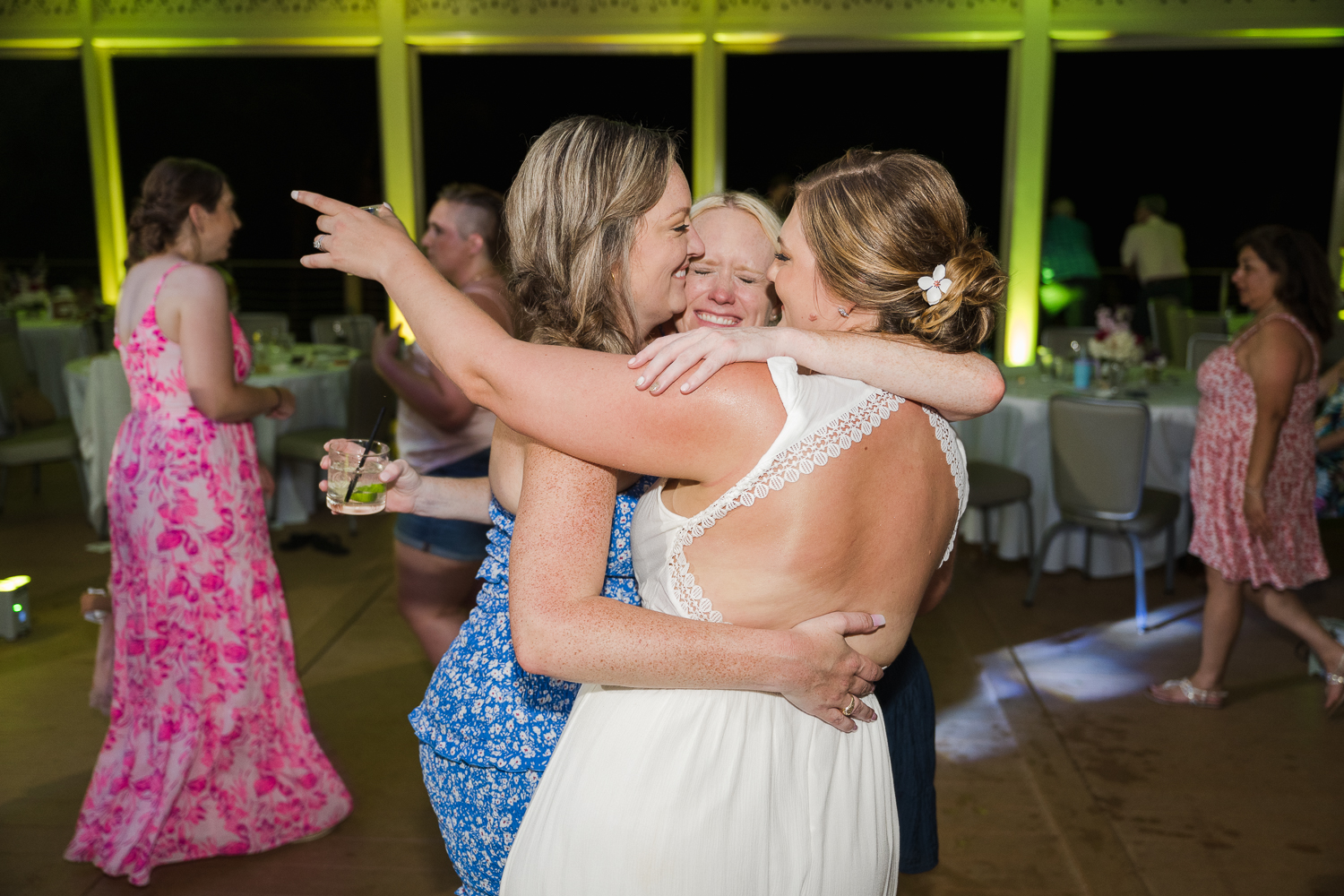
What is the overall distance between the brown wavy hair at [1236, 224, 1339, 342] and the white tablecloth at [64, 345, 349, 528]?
4.47 metres

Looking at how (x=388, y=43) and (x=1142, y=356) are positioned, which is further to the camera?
(x=388, y=43)

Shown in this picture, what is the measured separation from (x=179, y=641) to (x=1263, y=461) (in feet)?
11.3

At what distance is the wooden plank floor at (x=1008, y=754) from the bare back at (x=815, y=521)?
175cm

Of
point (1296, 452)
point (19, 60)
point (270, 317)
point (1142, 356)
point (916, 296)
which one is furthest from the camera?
point (19, 60)

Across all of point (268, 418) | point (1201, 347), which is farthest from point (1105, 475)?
point (268, 418)

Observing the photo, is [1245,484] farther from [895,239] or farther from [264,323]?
[264,323]

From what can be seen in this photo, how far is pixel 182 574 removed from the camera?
256 centimetres

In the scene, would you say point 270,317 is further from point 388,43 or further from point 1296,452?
point 1296,452

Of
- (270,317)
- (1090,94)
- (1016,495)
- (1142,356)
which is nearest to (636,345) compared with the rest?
(1016,495)

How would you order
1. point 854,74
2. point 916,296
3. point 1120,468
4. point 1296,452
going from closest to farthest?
point 916,296 < point 1296,452 < point 1120,468 < point 854,74

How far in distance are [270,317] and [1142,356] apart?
237 inches

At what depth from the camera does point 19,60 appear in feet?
32.0

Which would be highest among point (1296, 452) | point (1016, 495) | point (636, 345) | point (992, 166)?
point (992, 166)

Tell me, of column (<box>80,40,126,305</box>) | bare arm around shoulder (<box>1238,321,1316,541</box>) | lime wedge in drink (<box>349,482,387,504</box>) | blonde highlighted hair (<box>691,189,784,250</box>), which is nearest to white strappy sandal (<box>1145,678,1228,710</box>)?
bare arm around shoulder (<box>1238,321,1316,541</box>)
